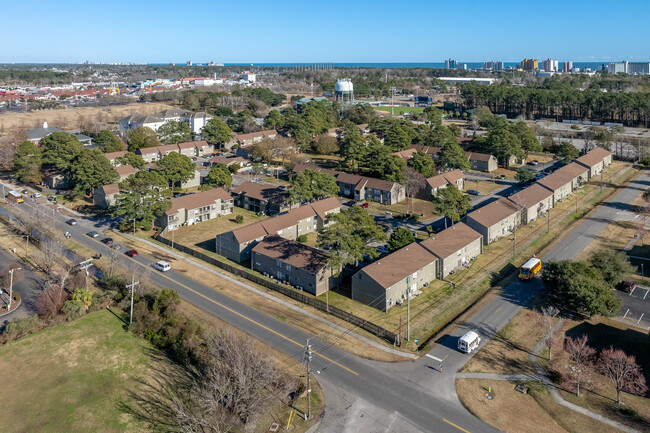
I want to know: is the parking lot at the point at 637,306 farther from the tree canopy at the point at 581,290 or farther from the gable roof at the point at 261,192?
the gable roof at the point at 261,192

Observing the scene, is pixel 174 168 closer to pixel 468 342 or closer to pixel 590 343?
pixel 468 342

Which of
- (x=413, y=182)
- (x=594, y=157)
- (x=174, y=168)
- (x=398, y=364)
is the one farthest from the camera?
(x=594, y=157)

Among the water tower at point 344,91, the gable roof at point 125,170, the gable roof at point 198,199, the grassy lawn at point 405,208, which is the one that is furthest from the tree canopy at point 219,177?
the water tower at point 344,91

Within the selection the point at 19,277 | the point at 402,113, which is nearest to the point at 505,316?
the point at 19,277

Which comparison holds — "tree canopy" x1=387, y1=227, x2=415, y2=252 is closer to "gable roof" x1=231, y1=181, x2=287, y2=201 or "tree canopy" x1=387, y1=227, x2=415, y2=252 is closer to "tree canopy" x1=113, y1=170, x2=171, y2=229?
"gable roof" x1=231, y1=181, x2=287, y2=201

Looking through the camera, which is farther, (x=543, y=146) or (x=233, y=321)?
(x=543, y=146)

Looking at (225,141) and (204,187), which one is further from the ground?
(225,141)

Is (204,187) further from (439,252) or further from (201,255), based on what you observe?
(439,252)

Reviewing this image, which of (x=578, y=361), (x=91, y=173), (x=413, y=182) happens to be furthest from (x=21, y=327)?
(x=413, y=182)
